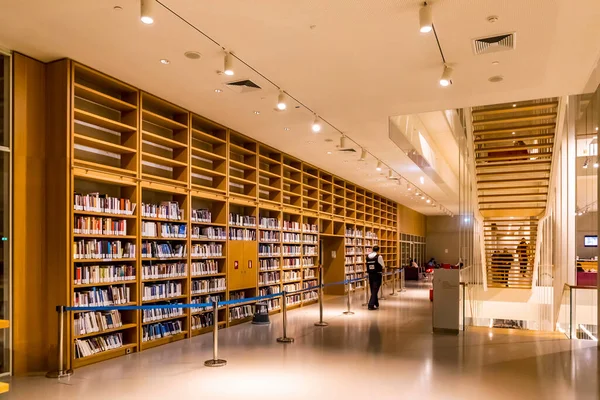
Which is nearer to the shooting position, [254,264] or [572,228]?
[254,264]

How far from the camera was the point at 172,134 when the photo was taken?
810 centimetres

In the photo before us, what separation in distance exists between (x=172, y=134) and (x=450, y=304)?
220 inches

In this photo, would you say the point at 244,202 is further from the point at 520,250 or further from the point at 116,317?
the point at 520,250

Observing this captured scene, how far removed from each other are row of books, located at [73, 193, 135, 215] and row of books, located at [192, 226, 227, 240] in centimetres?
155

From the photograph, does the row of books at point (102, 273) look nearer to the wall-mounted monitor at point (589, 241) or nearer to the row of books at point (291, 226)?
the row of books at point (291, 226)

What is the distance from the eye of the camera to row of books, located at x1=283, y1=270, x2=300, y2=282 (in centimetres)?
1127

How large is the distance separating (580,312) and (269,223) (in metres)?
6.08

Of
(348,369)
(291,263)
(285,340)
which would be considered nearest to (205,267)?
(285,340)

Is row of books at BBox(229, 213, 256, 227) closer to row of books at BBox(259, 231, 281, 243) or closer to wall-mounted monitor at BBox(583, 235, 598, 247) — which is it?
row of books at BBox(259, 231, 281, 243)

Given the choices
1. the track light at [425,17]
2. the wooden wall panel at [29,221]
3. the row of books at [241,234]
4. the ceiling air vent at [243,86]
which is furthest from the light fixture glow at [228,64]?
the row of books at [241,234]

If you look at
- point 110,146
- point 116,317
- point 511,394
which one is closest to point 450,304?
point 511,394

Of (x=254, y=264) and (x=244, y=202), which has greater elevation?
(x=244, y=202)

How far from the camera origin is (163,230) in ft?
24.0

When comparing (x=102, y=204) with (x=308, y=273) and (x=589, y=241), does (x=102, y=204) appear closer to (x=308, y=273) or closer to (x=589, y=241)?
(x=308, y=273)
